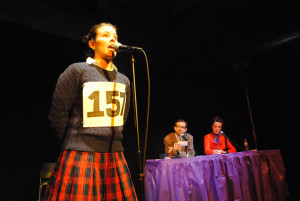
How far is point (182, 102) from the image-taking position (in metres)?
6.80

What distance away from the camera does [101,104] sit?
1.25 meters

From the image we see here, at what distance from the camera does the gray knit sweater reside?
1.18 meters

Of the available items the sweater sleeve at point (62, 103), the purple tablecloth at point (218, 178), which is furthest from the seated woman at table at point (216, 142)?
the sweater sleeve at point (62, 103)

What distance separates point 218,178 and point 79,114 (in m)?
2.31

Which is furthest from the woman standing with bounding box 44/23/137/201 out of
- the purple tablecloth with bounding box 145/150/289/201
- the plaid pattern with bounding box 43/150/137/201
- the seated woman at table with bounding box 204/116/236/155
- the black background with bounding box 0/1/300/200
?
the seated woman at table with bounding box 204/116/236/155

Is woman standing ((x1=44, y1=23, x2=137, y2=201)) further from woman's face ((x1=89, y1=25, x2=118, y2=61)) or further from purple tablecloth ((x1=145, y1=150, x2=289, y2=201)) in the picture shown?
purple tablecloth ((x1=145, y1=150, x2=289, y2=201))

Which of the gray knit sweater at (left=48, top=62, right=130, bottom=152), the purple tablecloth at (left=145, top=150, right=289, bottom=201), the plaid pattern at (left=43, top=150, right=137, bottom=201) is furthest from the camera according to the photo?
the purple tablecloth at (left=145, top=150, right=289, bottom=201)

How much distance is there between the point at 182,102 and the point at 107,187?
5.81 m

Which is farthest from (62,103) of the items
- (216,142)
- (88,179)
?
(216,142)

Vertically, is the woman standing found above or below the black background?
below

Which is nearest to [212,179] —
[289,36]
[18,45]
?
[289,36]

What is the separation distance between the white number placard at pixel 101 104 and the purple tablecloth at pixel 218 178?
1.40m

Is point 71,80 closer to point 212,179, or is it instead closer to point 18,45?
point 212,179

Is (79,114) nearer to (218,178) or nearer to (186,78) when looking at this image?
(218,178)
